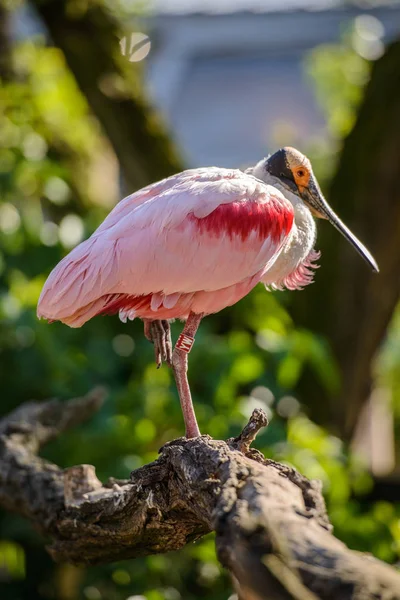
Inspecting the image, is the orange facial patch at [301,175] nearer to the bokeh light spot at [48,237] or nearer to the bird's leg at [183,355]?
the bird's leg at [183,355]

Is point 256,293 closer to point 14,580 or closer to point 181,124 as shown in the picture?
point 14,580

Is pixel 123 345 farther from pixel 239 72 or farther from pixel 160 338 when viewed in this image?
pixel 239 72

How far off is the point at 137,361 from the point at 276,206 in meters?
2.16

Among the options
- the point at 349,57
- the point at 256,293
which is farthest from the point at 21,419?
the point at 349,57

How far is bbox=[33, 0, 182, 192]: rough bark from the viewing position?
552 centimetres

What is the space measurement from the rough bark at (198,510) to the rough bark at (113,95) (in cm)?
201

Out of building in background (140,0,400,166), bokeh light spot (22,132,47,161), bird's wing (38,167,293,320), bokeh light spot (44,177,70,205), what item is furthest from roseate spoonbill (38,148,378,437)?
building in background (140,0,400,166)

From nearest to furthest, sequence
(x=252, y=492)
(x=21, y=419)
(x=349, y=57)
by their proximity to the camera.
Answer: (x=252, y=492)
(x=21, y=419)
(x=349, y=57)

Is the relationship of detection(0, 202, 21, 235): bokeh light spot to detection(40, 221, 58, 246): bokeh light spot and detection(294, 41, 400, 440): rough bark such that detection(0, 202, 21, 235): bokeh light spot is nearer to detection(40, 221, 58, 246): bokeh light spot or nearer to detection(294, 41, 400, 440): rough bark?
detection(40, 221, 58, 246): bokeh light spot

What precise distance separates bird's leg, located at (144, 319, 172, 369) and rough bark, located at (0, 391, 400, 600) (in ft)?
1.22

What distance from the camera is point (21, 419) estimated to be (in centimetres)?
365

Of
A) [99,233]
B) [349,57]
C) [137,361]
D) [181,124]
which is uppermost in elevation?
[181,124]

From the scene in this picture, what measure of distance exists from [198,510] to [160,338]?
3.14 feet

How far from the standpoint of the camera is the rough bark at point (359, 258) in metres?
5.06
